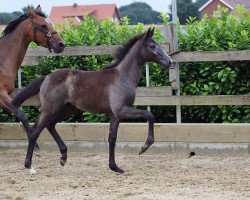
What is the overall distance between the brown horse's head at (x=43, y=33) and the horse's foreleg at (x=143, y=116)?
6.06 ft

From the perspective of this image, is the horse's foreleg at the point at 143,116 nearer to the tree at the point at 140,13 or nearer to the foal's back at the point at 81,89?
the foal's back at the point at 81,89

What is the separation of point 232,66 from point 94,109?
2.57 metres

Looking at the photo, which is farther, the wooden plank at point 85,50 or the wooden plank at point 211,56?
the wooden plank at point 85,50

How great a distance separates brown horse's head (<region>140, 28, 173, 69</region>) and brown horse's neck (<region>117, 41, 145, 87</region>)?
0.27ft

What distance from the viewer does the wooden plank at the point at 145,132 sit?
8.68 m

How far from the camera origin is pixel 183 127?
350 inches

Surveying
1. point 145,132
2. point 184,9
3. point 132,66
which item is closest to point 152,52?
point 132,66

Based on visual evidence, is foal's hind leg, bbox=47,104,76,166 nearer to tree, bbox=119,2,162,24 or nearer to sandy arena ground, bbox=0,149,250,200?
sandy arena ground, bbox=0,149,250,200

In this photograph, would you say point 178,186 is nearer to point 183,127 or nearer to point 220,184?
point 220,184

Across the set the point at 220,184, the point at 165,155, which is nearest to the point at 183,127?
the point at 165,155

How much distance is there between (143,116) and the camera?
7.40 m

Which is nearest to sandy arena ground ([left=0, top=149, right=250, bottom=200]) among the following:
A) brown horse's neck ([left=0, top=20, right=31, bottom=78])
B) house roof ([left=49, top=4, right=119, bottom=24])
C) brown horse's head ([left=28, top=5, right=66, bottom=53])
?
brown horse's neck ([left=0, top=20, right=31, bottom=78])

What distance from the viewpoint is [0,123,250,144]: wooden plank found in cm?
868

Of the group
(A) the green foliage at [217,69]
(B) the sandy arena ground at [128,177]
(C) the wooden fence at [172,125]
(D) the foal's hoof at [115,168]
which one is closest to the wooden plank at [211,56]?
(C) the wooden fence at [172,125]
